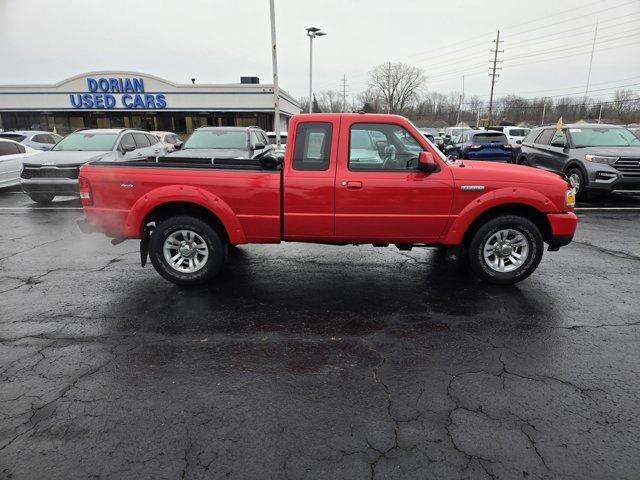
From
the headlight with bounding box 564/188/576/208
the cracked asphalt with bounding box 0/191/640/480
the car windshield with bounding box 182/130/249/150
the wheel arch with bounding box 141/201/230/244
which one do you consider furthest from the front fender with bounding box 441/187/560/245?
the car windshield with bounding box 182/130/249/150

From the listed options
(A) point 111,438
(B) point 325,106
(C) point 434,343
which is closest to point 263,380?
(A) point 111,438

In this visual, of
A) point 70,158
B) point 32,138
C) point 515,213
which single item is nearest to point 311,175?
point 515,213

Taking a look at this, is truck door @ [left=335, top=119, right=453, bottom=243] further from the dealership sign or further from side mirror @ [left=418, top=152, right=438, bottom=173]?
the dealership sign

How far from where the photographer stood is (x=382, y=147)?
479cm

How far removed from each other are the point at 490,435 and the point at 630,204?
1076 centimetres

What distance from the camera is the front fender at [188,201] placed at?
476 centimetres

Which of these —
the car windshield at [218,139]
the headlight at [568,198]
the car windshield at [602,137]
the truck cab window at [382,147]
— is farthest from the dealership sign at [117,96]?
the headlight at [568,198]

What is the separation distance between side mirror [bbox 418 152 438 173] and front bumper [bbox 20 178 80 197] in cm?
874

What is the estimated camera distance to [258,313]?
4328 millimetres

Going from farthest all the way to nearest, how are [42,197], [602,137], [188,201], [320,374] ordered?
[602,137], [42,197], [188,201], [320,374]

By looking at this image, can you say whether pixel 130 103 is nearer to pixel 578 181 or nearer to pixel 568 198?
pixel 578 181

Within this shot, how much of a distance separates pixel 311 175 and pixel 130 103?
37980 mm

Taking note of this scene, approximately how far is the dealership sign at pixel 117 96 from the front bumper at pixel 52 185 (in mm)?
29562

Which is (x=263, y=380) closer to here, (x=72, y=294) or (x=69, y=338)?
(x=69, y=338)
